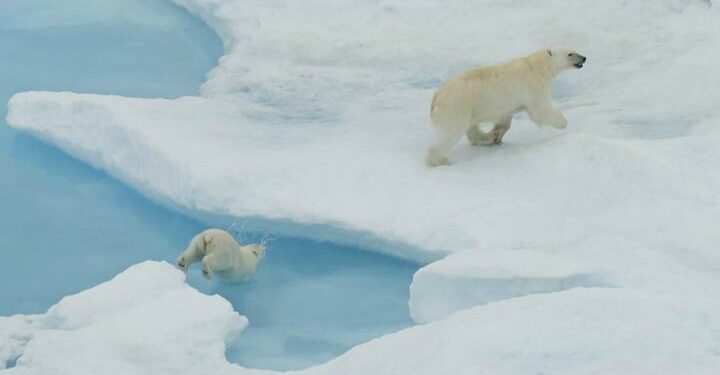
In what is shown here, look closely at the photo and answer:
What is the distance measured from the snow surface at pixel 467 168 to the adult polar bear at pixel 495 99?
0.12 metres

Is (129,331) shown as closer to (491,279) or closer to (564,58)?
(491,279)

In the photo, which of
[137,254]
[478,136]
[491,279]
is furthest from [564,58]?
[137,254]

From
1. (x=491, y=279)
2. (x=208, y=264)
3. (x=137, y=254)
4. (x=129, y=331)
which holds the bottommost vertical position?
(x=491, y=279)

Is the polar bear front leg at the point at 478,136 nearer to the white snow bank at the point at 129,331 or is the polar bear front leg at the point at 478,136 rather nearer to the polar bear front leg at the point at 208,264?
the polar bear front leg at the point at 208,264

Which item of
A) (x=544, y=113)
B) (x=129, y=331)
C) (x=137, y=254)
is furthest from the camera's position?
(x=544, y=113)

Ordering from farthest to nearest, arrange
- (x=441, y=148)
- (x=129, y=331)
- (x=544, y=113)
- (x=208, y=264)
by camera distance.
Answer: (x=544, y=113), (x=441, y=148), (x=208, y=264), (x=129, y=331)

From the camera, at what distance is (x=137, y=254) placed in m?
5.86

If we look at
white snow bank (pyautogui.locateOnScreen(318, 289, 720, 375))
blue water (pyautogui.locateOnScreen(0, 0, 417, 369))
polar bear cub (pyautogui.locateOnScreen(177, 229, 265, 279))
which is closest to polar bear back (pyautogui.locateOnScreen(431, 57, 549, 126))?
blue water (pyautogui.locateOnScreen(0, 0, 417, 369))

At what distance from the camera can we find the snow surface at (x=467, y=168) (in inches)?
130

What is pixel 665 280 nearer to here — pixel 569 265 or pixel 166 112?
pixel 569 265

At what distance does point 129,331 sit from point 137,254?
149cm

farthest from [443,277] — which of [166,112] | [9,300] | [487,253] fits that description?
[166,112]

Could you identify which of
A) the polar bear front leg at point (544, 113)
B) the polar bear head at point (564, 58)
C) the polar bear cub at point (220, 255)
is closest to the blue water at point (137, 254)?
the polar bear cub at point (220, 255)

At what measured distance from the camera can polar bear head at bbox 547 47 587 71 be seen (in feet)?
20.4
